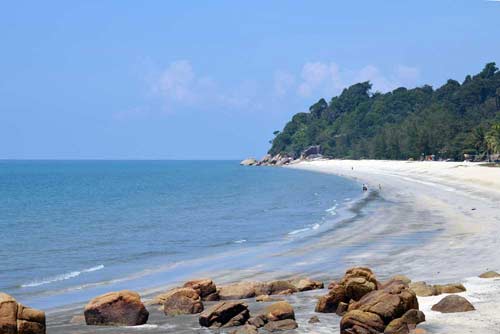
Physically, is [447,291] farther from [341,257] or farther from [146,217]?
[146,217]

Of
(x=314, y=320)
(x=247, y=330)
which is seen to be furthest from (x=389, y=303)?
(x=247, y=330)

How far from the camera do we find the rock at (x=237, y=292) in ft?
59.6

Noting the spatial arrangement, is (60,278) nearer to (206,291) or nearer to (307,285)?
(206,291)

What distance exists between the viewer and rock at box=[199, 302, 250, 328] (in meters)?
14.4

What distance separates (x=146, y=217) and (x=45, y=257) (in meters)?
21.7

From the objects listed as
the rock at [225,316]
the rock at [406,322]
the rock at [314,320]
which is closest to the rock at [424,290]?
the rock at [406,322]

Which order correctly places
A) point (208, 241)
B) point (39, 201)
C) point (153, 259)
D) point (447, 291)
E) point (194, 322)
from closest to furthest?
point (194, 322) < point (447, 291) < point (153, 259) < point (208, 241) < point (39, 201)

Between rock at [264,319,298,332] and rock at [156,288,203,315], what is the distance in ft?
7.98

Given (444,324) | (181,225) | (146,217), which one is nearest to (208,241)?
(181,225)

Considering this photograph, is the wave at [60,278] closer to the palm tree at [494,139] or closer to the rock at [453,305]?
the rock at [453,305]

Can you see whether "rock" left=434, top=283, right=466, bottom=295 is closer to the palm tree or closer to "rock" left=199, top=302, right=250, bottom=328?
"rock" left=199, top=302, right=250, bottom=328

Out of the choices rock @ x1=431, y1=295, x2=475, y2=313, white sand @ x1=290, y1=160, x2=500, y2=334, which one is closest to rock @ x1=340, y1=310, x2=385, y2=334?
white sand @ x1=290, y1=160, x2=500, y2=334

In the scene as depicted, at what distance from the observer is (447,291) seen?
16578 mm

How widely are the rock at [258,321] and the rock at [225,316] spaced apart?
0.74 feet
